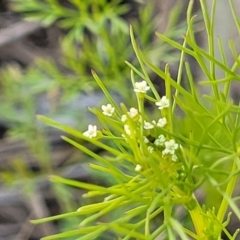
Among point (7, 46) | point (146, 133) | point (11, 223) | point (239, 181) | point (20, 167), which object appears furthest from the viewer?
point (7, 46)

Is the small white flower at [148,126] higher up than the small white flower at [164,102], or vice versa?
the small white flower at [164,102]

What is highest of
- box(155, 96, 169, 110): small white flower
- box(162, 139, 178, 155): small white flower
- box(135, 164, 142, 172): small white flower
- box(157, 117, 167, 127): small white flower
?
box(155, 96, 169, 110): small white flower

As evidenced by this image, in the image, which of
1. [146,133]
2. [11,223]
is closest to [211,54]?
[146,133]

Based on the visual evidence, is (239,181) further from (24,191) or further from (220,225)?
(220,225)

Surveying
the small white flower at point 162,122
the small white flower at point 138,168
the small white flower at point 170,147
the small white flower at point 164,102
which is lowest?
the small white flower at point 138,168

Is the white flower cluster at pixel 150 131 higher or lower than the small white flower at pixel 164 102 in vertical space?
lower

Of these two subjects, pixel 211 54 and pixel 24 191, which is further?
pixel 24 191

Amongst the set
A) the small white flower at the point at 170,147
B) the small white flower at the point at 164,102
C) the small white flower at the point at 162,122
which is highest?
the small white flower at the point at 164,102

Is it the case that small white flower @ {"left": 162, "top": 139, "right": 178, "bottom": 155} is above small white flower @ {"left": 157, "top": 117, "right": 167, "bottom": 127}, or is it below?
below

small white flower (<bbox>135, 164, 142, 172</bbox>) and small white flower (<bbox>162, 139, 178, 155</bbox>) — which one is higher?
small white flower (<bbox>162, 139, 178, 155</bbox>)

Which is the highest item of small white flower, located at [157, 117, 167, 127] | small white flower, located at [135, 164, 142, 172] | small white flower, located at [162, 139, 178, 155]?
small white flower, located at [157, 117, 167, 127]

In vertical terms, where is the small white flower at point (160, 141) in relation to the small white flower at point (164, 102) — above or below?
below
